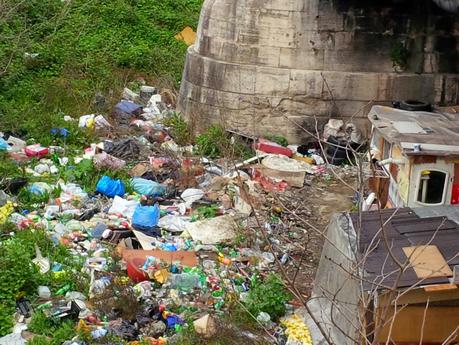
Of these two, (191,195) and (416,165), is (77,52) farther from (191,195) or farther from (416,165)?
(416,165)

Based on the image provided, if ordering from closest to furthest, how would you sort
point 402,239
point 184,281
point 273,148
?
point 402,239
point 184,281
point 273,148

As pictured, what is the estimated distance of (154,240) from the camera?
29.2ft

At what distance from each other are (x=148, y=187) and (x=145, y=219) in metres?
1.36

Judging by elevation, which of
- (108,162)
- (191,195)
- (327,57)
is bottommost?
(191,195)

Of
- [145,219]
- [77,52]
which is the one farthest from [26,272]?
[77,52]

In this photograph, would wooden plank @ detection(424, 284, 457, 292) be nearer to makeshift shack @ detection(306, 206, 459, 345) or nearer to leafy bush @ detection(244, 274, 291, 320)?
makeshift shack @ detection(306, 206, 459, 345)

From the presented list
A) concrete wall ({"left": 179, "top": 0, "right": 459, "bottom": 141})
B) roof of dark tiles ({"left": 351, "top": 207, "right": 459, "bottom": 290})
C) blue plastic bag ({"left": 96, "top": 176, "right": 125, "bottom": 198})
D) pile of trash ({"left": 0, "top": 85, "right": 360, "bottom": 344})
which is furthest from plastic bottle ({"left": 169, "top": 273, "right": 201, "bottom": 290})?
concrete wall ({"left": 179, "top": 0, "right": 459, "bottom": 141})

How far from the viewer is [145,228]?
30.1 ft

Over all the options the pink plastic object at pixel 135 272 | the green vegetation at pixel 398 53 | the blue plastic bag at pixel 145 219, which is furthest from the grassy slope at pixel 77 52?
the pink plastic object at pixel 135 272

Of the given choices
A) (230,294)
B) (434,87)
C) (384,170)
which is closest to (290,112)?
(434,87)

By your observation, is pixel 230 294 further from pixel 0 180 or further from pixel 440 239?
pixel 0 180

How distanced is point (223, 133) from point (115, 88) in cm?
371

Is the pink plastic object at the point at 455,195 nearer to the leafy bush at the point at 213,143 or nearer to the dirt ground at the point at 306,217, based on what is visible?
the dirt ground at the point at 306,217

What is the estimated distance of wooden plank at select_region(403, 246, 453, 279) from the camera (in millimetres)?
5828
